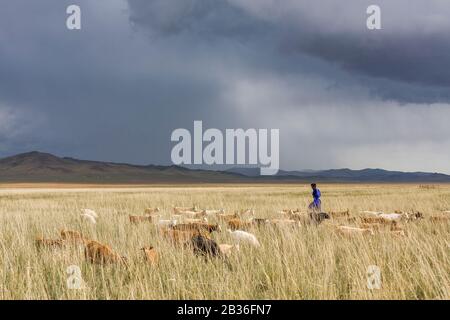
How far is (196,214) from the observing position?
58.3 ft

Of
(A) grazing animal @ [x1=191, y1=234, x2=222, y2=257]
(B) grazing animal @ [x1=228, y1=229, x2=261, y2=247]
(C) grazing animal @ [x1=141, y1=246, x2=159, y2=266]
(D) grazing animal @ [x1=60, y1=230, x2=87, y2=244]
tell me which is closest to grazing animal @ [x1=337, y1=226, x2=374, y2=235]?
(B) grazing animal @ [x1=228, y1=229, x2=261, y2=247]

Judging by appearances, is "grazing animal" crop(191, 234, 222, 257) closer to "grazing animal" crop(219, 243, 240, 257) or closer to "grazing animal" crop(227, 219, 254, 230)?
"grazing animal" crop(219, 243, 240, 257)

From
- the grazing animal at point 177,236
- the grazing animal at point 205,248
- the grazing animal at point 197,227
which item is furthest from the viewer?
the grazing animal at point 197,227

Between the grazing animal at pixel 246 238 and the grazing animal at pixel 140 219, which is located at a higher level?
the grazing animal at pixel 246 238

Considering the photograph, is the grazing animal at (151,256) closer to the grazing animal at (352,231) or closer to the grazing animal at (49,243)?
the grazing animal at (49,243)

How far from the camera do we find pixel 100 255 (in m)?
7.52

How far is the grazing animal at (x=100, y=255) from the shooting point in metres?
7.26

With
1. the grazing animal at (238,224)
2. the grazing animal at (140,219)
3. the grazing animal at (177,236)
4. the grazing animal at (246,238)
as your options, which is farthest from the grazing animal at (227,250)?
the grazing animal at (140,219)

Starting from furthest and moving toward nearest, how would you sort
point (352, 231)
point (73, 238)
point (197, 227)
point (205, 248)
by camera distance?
point (197, 227), point (352, 231), point (73, 238), point (205, 248)

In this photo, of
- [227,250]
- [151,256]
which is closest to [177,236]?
[227,250]

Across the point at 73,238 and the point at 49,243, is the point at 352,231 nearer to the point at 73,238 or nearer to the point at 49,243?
the point at 73,238

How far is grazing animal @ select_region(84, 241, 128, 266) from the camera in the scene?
7.26 meters
